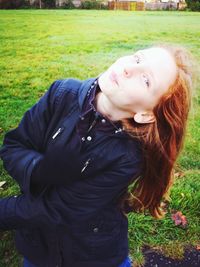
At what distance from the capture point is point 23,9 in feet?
12.9

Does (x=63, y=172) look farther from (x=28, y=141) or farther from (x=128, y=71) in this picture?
(x=128, y=71)

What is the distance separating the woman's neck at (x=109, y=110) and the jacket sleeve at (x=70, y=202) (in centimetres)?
18

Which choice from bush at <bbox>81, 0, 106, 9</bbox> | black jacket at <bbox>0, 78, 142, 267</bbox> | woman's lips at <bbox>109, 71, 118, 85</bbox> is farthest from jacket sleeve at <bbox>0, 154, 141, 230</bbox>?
bush at <bbox>81, 0, 106, 9</bbox>

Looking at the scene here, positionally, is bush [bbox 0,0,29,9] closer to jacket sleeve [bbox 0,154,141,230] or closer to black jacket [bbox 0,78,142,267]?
black jacket [bbox 0,78,142,267]

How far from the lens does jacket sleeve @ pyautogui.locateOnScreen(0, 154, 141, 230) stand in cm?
157

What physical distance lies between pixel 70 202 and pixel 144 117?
45 centimetres

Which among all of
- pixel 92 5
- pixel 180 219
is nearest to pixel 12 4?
pixel 92 5

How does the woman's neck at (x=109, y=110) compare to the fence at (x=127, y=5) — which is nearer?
the woman's neck at (x=109, y=110)

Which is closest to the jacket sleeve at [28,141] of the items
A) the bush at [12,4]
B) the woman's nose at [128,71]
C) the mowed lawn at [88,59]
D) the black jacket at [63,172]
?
the black jacket at [63,172]

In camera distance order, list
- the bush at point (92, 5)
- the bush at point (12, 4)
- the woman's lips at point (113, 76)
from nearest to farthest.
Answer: the woman's lips at point (113, 76) < the bush at point (12, 4) < the bush at point (92, 5)

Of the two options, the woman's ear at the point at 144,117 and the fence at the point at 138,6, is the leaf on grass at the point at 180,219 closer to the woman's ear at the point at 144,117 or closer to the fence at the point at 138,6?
the woman's ear at the point at 144,117

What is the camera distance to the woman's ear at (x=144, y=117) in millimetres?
1522

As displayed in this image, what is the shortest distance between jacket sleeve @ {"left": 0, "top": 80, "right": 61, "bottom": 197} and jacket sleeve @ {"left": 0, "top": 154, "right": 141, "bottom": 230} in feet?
0.30

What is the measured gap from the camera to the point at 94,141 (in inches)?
60.4
